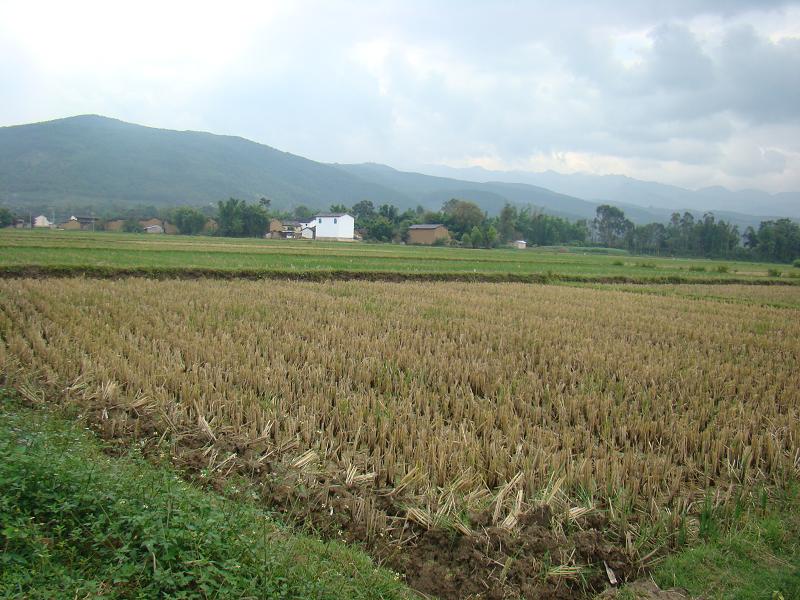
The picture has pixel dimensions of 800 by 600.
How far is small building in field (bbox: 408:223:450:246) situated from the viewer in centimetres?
8294

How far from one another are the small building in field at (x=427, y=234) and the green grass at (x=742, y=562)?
78.4m

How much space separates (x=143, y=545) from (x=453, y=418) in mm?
3677

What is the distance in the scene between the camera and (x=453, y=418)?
6.21 m

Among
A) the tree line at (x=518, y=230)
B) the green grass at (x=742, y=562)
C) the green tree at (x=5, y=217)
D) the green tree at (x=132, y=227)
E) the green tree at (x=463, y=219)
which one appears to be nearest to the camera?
the green grass at (x=742, y=562)

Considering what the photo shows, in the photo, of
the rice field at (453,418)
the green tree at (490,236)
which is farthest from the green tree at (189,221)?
the rice field at (453,418)

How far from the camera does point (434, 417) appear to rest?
6070mm

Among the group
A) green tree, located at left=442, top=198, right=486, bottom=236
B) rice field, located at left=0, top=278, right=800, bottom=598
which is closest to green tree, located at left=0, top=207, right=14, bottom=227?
Answer: green tree, located at left=442, top=198, right=486, bottom=236

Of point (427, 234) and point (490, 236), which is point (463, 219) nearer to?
point (427, 234)

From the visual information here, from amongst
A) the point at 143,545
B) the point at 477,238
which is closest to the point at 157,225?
the point at 477,238

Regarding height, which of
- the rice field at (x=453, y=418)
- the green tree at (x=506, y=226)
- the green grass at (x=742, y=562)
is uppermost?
the green tree at (x=506, y=226)

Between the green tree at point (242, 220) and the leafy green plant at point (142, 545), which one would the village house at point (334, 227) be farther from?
the leafy green plant at point (142, 545)

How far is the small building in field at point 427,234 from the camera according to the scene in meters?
82.9

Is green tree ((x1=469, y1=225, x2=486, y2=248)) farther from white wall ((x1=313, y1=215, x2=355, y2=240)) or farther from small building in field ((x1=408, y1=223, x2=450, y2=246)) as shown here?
white wall ((x1=313, y1=215, x2=355, y2=240))

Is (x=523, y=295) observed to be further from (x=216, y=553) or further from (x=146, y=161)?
(x=146, y=161)
